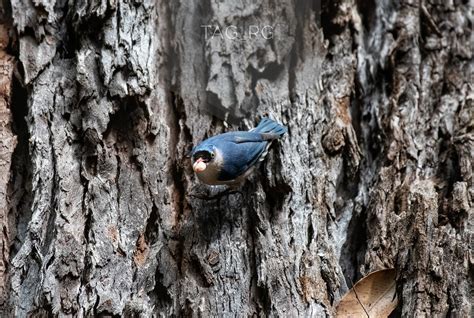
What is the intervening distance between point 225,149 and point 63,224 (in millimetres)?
826

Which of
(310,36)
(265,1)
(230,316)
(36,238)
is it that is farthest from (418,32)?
(36,238)

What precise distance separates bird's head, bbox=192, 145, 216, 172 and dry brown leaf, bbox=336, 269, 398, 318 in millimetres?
864

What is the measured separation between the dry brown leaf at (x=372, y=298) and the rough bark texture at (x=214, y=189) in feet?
0.17

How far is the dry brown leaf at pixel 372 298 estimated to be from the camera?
3094 millimetres

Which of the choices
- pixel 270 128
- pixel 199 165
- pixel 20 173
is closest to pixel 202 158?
pixel 199 165

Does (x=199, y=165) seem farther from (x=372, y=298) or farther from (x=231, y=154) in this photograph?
(x=372, y=298)

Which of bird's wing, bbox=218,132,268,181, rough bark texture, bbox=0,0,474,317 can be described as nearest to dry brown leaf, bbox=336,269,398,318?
rough bark texture, bbox=0,0,474,317

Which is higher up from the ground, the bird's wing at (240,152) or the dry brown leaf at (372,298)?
the bird's wing at (240,152)

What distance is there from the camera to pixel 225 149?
337 cm

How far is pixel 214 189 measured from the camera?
3.51m

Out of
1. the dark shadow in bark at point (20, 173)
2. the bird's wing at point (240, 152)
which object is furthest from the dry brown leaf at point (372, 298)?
the dark shadow in bark at point (20, 173)

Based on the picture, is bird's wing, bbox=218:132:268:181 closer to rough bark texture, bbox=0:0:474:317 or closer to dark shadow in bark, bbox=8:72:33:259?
rough bark texture, bbox=0:0:474:317

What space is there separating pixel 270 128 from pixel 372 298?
97 cm

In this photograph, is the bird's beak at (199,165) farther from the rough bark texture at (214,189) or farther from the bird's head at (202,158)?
the rough bark texture at (214,189)
